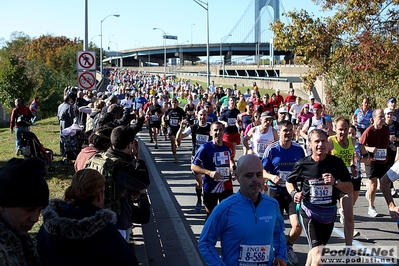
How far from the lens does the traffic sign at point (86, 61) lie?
55.6 feet

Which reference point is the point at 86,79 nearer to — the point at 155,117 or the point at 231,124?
the point at 155,117

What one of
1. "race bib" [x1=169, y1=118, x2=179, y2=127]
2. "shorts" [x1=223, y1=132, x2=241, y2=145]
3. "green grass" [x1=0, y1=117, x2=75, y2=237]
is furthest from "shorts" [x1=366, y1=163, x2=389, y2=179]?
"race bib" [x1=169, y1=118, x2=179, y2=127]

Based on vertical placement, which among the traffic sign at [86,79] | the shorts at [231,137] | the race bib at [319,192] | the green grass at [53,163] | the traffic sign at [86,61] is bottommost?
the green grass at [53,163]

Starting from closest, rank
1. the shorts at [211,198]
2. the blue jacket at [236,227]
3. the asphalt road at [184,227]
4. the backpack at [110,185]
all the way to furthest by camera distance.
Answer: the blue jacket at [236,227], the backpack at [110,185], the asphalt road at [184,227], the shorts at [211,198]

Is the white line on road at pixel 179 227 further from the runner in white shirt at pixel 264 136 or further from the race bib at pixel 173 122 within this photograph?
the race bib at pixel 173 122

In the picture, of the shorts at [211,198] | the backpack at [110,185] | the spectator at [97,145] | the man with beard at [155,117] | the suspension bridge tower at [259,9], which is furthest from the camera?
the suspension bridge tower at [259,9]

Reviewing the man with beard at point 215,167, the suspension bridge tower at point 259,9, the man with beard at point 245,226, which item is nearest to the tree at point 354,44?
the man with beard at point 215,167

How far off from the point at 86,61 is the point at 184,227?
366 inches

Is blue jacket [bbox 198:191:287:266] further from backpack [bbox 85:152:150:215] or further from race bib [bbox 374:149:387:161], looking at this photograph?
race bib [bbox 374:149:387:161]

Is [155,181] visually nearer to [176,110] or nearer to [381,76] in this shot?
[176,110]

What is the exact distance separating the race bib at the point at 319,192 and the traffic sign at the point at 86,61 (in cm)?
1193

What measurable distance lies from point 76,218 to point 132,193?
185 cm

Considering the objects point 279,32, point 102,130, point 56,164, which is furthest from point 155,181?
point 279,32

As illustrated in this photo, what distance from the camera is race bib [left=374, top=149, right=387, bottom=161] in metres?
10.1
